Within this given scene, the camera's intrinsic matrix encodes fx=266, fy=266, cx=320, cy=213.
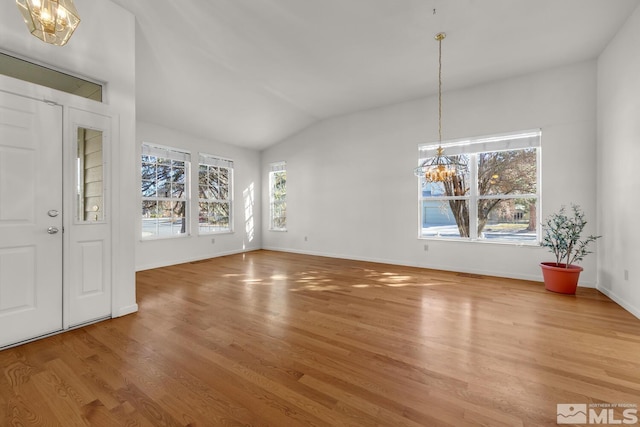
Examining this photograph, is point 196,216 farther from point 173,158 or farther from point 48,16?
point 48,16

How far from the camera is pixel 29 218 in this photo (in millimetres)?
2312

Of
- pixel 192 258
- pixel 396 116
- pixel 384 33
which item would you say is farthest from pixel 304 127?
pixel 192 258

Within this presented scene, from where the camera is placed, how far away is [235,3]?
2896mm

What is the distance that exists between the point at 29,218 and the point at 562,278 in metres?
5.95

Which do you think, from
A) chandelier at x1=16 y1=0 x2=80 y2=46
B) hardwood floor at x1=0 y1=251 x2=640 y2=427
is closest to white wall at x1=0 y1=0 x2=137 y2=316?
hardwood floor at x1=0 y1=251 x2=640 y2=427

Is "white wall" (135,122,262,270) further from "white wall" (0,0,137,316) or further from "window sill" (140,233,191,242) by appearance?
"white wall" (0,0,137,316)

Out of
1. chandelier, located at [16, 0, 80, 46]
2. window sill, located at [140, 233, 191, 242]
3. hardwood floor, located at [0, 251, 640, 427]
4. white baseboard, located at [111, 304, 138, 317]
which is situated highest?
chandelier, located at [16, 0, 80, 46]

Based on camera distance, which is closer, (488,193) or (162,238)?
(488,193)

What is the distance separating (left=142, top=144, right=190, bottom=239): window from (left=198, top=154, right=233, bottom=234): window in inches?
14.9

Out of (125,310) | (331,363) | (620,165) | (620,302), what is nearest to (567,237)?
(620,302)

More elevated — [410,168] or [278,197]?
[410,168]

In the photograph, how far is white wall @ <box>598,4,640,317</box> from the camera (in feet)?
9.49

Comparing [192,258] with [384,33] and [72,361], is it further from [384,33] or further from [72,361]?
[384,33]

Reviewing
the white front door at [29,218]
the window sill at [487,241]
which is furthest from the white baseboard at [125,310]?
the window sill at [487,241]
